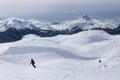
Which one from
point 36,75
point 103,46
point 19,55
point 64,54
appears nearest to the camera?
point 36,75

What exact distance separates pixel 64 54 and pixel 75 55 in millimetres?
4598

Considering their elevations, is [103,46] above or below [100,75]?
below

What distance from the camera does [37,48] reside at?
108m

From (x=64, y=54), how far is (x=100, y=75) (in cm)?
7205

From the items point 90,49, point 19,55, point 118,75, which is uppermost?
point 118,75

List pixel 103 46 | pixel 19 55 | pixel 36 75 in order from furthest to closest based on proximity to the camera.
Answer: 1. pixel 103 46
2. pixel 19 55
3. pixel 36 75

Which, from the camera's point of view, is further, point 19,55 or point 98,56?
point 98,56

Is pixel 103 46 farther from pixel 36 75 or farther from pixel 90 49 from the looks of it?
pixel 36 75

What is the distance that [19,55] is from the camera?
9612 cm

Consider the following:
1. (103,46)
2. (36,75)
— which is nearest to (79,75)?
(36,75)

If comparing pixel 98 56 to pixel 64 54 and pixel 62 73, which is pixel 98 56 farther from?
pixel 62 73

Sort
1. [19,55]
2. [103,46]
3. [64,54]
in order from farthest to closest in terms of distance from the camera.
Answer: [103,46]
[64,54]
[19,55]

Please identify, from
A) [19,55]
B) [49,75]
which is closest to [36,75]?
[49,75]

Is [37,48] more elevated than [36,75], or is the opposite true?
[36,75]
